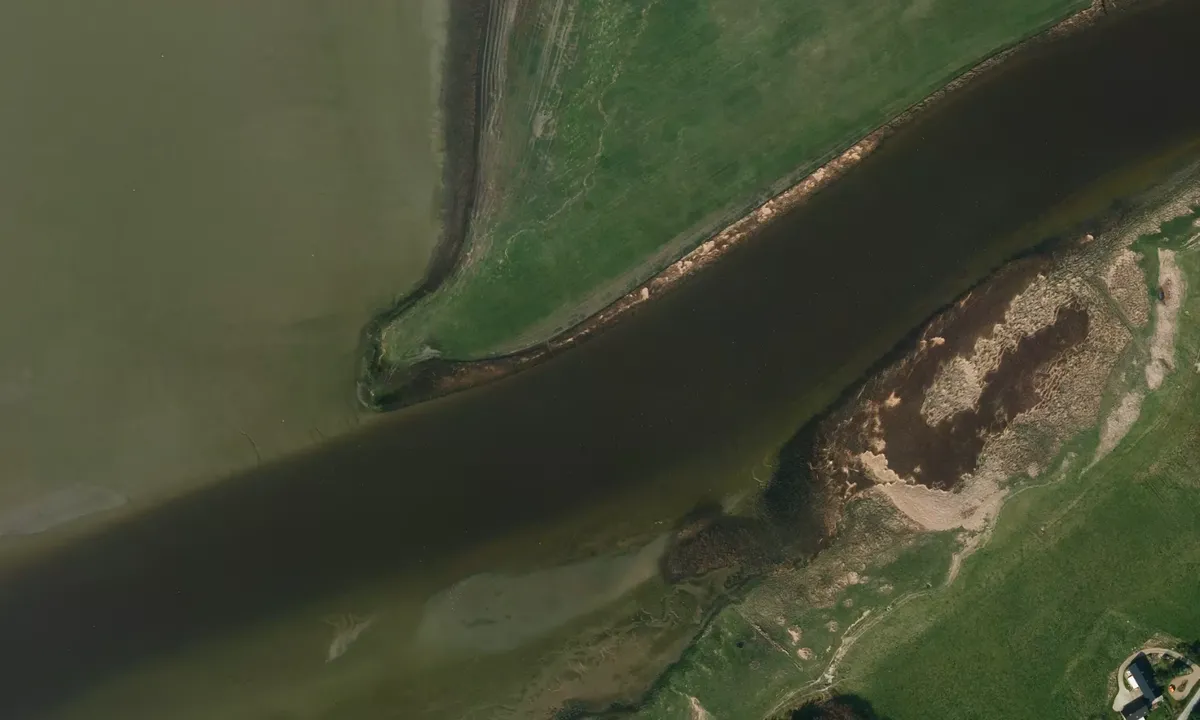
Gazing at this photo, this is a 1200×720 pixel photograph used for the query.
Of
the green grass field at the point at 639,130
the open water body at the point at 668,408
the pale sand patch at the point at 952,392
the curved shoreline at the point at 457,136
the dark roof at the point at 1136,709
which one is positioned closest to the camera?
the dark roof at the point at 1136,709

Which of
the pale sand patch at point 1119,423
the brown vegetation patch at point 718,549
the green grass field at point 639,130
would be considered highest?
the green grass field at point 639,130

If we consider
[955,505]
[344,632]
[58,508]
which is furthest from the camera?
[344,632]

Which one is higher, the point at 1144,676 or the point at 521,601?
the point at 521,601

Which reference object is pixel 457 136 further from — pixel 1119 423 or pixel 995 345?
pixel 1119 423

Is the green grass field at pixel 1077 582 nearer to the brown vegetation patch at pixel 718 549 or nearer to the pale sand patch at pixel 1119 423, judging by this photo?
the pale sand patch at pixel 1119 423

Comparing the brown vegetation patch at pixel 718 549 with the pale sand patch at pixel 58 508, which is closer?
the pale sand patch at pixel 58 508

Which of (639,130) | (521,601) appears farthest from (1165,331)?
Answer: (521,601)

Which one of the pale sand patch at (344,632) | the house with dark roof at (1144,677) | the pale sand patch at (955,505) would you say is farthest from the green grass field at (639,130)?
the house with dark roof at (1144,677)
